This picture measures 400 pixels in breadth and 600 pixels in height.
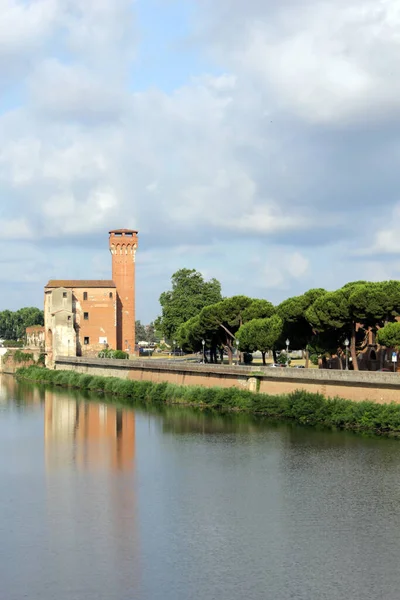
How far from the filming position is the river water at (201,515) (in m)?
18.5

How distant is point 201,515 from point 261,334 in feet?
105

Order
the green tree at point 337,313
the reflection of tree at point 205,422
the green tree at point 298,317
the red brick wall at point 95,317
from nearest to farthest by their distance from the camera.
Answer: the reflection of tree at point 205,422
the green tree at point 337,313
the green tree at point 298,317
the red brick wall at point 95,317

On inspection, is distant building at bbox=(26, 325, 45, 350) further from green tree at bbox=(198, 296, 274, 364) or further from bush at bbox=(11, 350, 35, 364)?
green tree at bbox=(198, 296, 274, 364)

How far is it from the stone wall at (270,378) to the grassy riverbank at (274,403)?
465 millimetres

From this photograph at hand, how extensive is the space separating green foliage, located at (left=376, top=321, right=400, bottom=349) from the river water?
6383mm

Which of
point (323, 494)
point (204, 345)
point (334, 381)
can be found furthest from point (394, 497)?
point (204, 345)

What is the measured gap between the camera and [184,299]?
279 ft

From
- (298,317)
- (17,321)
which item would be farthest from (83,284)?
(17,321)

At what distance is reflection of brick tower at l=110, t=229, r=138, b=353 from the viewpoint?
280 feet

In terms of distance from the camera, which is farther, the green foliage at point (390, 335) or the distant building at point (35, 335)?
the distant building at point (35, 335)

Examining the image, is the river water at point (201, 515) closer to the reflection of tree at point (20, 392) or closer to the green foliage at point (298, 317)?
the green foliage at point (298, 317)

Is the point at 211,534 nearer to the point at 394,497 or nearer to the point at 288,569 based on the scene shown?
the point at 288,569

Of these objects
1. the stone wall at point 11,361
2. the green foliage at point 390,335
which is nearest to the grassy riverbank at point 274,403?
the green foliage at point 390,335

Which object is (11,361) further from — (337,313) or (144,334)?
(144,334)
